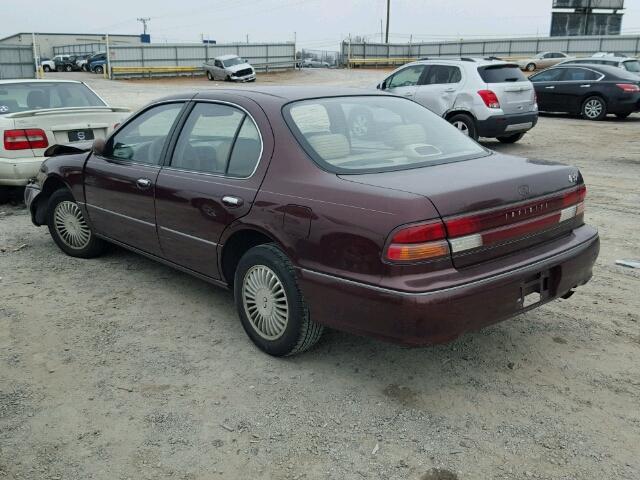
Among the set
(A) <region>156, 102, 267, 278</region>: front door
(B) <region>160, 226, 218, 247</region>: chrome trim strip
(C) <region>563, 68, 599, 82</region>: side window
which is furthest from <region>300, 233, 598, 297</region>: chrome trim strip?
(C) <region>563, 68, 599, 82</region>: side window

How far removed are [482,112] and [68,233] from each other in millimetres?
7936

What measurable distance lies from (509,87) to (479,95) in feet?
2.25

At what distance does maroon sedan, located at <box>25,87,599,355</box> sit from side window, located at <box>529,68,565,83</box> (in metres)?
14.4

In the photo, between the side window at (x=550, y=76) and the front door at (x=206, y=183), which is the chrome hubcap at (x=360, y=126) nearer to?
the front door at (x=206, y=183)

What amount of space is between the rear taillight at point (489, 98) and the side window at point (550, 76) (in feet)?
22.1

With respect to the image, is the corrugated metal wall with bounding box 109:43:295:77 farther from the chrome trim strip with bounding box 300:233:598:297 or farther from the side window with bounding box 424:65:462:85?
the chrome trim strip with bounding box 300:233:598:297

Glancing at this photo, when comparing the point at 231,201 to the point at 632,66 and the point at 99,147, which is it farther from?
the point at 632,66

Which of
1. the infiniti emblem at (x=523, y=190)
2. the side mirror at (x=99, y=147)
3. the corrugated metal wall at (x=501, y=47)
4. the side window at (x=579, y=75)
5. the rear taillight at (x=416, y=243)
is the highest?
the corrugated metal wall at (x=501, y=47)

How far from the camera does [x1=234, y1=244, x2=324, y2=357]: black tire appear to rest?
3.53 m

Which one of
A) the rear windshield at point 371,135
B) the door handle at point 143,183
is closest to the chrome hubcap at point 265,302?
the rear windshield at point 371,135

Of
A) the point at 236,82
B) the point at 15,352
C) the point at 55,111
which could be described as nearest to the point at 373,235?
the point at 15,352

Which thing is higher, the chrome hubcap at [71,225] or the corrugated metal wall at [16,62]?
the corrugated metal wall at [16,62]

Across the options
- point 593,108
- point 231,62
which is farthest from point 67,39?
point 593,108

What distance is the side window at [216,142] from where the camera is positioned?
3.92m
